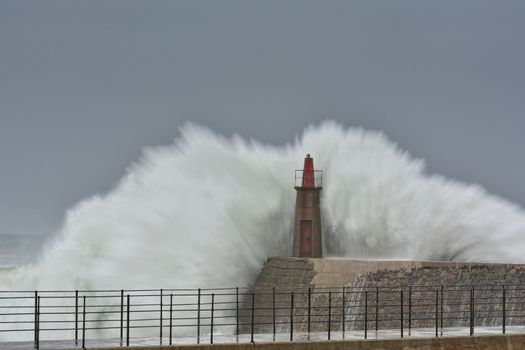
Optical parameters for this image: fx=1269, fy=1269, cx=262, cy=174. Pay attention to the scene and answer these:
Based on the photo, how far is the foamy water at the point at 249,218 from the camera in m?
27.2

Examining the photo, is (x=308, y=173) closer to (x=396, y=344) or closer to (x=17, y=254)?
(x=396, y=344)

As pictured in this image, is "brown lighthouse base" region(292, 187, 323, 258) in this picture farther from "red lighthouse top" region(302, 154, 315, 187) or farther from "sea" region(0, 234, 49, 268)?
"sea" region(0, 234, 49, 268)

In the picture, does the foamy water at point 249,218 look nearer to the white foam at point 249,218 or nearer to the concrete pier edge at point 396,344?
the white foam at point 249,218

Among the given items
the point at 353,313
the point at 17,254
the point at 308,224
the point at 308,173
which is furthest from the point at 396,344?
the point at 17,254

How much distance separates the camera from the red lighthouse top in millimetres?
28422

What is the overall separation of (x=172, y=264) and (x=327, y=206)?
4.70 m

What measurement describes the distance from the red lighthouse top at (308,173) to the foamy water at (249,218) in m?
1.70

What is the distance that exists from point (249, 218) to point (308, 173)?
6.32 ft

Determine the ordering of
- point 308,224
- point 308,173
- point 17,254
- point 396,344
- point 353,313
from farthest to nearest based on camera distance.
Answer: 1. point 17,254
2. point 308,173
3. point 308,224
4. point 353,313
5. point 396,344

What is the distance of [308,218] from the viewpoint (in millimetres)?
28234

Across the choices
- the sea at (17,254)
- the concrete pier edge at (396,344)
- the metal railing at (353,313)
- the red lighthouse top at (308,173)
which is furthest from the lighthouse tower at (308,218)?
the sea at (17,254)

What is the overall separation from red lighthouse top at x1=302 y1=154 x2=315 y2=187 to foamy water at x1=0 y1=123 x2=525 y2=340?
170 centimetres

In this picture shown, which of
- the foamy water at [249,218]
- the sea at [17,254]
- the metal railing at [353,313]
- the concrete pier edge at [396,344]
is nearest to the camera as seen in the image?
the concrete pier edge at [396,344]

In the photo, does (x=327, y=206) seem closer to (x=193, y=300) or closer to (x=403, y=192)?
(x=403, y=192)
